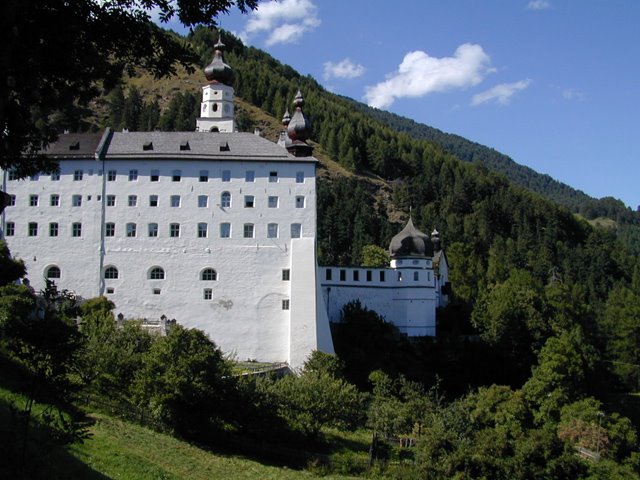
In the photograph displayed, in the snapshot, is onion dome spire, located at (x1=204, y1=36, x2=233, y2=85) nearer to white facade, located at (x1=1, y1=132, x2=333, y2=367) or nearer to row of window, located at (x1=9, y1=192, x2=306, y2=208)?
white facade, located at (x1=1, y1=132, x2=333, y2=367)

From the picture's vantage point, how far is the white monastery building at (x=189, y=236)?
162 ft

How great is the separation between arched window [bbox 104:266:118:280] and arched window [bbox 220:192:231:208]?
7.96 m

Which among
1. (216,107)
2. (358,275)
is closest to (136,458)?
(358,275)

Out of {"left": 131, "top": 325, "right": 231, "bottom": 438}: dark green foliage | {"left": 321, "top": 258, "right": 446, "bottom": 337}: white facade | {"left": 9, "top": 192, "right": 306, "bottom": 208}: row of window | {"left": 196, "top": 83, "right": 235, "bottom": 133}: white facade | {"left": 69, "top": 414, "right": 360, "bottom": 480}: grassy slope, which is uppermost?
{"left": 196, "top": 83, "right": 235, "bottom": 133}: white facade

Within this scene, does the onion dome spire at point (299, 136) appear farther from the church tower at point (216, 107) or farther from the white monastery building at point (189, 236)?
the church tower at point (216, 107)

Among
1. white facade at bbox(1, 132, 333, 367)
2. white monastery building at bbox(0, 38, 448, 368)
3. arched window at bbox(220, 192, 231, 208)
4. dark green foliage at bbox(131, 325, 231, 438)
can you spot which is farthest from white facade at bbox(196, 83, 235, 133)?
dark green foliage at bbox(131, 325, 231, 438)

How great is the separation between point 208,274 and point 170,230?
148 inches

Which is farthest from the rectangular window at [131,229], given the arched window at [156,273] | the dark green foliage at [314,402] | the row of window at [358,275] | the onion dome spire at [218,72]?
the onion dome spire at [218,72]

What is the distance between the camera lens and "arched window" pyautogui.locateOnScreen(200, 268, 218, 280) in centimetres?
4969

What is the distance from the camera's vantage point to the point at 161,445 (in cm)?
2859

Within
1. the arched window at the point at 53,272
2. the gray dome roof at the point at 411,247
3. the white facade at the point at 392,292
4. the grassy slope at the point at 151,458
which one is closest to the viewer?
the grassy slope at the point at 151,458

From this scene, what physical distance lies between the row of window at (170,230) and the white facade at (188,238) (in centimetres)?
6

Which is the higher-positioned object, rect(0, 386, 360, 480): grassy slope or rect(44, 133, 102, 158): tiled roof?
rect(44, 133, 102, 158): tiled roof

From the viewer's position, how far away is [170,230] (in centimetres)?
5009
